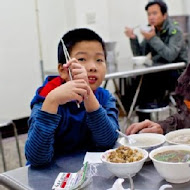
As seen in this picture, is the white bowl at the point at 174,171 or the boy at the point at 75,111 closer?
the white bowl at the point at 174,171

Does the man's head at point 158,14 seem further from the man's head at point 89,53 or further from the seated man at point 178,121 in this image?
the man's head at point 89,53

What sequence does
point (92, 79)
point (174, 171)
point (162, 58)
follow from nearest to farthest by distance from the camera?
point (174, 171) < point (92, 79) < point (162, 58)

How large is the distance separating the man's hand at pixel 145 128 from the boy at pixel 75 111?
2.7 inches

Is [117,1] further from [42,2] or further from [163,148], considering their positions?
[163,148]

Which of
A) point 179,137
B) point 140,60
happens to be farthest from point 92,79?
point 140,60

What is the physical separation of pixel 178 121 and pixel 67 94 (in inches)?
20.6

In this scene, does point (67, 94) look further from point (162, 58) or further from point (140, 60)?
point (162, 58)

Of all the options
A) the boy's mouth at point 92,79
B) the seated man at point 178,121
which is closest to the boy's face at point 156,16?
the seated man at point 178,121

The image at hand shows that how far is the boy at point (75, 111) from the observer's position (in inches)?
45.8

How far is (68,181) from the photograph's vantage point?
39.0 inches

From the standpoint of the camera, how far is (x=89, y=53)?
4.42 ft

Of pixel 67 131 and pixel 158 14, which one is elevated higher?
pixel 158 14

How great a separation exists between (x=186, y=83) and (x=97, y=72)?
1.29 feet

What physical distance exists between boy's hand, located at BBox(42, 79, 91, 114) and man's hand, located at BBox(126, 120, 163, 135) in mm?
322
